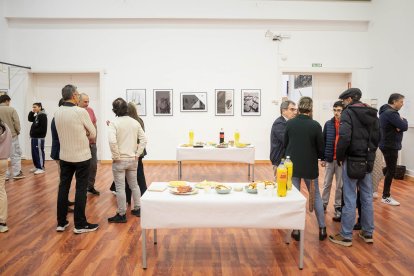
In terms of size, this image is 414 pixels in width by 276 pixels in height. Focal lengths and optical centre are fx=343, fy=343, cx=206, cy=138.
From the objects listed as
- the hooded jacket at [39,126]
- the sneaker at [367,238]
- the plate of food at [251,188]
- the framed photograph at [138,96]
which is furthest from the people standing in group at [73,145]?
the framed photograph at [138,96]

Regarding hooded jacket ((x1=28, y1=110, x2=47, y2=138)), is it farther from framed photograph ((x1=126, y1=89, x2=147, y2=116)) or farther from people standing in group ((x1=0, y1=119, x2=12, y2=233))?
people standing in group ((x1=0, y1=119, x2=12, y2=233))

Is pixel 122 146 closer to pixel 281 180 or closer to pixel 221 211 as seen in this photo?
pixel 221 211

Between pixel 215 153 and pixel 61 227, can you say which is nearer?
pixel 61 227

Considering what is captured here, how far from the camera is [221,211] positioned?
2.80 meters

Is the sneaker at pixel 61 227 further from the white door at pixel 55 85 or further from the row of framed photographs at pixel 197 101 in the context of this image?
the white door at pixel 55 85

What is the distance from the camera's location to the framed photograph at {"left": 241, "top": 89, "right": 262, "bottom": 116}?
8648 mm

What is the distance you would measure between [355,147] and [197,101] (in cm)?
570

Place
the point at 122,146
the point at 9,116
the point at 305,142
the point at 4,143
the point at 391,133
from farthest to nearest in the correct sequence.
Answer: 1. the point at 9,116
2. the point at 391,133
3. the point at 122,146
4. the point at 4,143
5. the point at 305,142

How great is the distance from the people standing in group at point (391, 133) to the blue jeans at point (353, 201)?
5.72 feet

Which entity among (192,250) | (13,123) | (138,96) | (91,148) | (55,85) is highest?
(55,85)

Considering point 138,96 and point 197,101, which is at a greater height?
point 138,96

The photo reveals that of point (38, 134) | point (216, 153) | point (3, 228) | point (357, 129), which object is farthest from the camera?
point (38, 134)

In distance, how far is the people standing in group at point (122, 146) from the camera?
399 cm

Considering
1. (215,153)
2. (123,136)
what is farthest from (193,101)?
(123,136)
